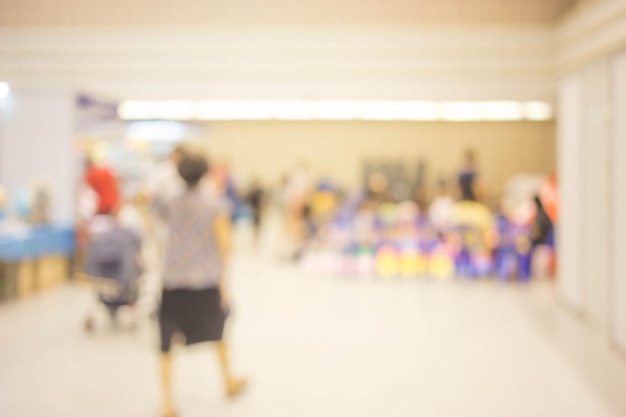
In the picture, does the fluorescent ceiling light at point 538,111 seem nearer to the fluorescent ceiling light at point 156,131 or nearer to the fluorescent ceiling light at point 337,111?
the fluorescent ceiling light at point 337,111

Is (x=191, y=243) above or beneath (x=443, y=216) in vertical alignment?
above

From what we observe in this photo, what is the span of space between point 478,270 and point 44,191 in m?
5.70

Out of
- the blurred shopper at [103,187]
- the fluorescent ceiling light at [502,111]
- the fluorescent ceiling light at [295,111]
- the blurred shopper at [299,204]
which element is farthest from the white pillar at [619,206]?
the fluorescent ceiling light at [502,111]

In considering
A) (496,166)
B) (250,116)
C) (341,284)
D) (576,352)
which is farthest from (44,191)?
(496,166)

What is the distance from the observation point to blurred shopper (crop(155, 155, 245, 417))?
340 cm

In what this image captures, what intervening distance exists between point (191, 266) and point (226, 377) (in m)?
0.85

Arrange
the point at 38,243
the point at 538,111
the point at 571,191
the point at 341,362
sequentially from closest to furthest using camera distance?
the point at 341,362 → the point at 571,191 → the point at 38,243 → the point at 538,111

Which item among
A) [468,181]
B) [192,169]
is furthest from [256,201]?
[192,169]

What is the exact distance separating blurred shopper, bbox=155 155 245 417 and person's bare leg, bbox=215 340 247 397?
0.19m

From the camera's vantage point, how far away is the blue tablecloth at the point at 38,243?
614 cm

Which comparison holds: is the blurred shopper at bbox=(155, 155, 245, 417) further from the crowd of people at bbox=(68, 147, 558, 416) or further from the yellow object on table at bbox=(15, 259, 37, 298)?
the yellow object on table at bbox=(15, 259, 37, 298)

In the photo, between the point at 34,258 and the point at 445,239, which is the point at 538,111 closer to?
the point at 445,239

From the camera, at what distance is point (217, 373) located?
425 cm

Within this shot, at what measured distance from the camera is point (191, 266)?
339cm
